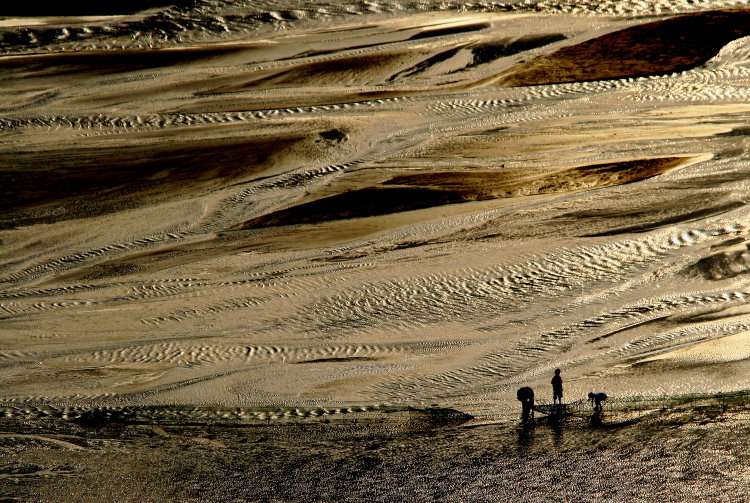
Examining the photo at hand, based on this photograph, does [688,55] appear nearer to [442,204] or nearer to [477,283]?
[442,204]

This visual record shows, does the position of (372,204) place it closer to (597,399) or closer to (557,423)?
(557,423)

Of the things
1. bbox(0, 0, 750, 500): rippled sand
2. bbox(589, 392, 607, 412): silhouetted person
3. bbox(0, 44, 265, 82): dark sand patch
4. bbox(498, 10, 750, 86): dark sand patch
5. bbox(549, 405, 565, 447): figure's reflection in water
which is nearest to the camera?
bbox(549, 405, 565, 447): figure's reflection in water

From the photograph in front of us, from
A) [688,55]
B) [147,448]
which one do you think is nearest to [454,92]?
[688,55]

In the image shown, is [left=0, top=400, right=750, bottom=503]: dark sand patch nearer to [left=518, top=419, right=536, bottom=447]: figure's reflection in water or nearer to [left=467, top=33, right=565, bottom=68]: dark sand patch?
[left=518, top=419, right=536, bottom=447]: figure's reflection in water

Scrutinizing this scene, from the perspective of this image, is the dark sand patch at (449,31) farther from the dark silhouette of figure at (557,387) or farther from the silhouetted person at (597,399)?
the silhouetted person at (597,399)

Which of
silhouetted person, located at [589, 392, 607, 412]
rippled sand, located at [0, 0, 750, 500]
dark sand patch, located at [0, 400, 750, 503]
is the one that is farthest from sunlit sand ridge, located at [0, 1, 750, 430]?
dark sand patch, located at [0, 400, 750, 503]

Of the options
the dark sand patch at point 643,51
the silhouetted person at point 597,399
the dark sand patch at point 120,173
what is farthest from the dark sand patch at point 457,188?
the silhouetted person at point 597,399

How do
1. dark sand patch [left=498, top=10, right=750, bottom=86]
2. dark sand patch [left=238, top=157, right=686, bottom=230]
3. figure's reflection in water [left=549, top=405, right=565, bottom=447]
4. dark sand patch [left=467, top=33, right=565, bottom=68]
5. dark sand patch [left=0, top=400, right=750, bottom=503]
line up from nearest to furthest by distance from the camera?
dark sand patch [left=0, top=400, right=750, bottom=503], figure's reflection in water [left=549, top=405, right=565, bottom=447], dark sand patch [left=238, top=157, right=686, bottom=230], dark sand patch [left=498, top=10, right=750, bottom=86], dark sand patch [left=467, top=33, right=565, bottom=68]

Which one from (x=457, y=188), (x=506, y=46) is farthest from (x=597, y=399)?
(x=506, y=46)
